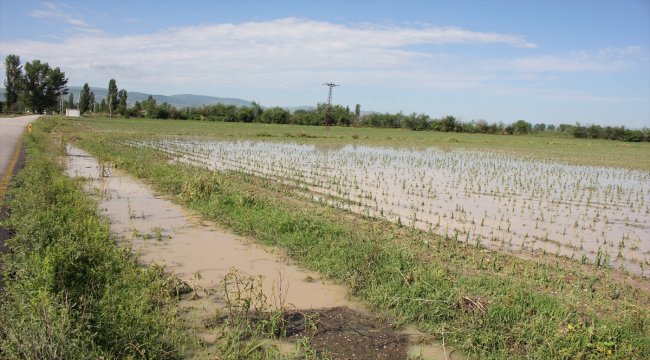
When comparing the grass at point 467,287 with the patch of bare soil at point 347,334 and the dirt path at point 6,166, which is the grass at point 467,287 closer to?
the patch of bare soil at point 347,334

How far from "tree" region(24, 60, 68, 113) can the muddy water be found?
8017cm

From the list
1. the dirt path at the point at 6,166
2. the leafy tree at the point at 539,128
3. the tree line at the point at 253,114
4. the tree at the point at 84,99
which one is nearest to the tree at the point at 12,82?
the tree line at the point at 253,114

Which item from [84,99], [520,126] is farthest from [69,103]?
[520,126]

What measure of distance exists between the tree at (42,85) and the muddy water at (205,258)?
80166 millimetres

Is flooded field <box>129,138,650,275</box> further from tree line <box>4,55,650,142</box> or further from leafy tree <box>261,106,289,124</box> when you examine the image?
leafy tree <box>261,106,289,124</box>

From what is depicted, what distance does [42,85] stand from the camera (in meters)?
77.9

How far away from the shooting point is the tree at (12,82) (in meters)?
76.8

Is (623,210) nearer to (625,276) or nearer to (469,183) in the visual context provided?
(469,183)

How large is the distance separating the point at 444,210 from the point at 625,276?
4.11 metres

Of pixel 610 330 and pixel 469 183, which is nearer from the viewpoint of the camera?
pixel 610 330

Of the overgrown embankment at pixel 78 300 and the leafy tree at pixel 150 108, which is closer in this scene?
the overgrown embankment at pixel 78 300

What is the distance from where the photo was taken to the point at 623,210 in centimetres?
1113

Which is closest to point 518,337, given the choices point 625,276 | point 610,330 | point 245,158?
point 610,330

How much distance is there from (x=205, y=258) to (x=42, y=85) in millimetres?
86562
